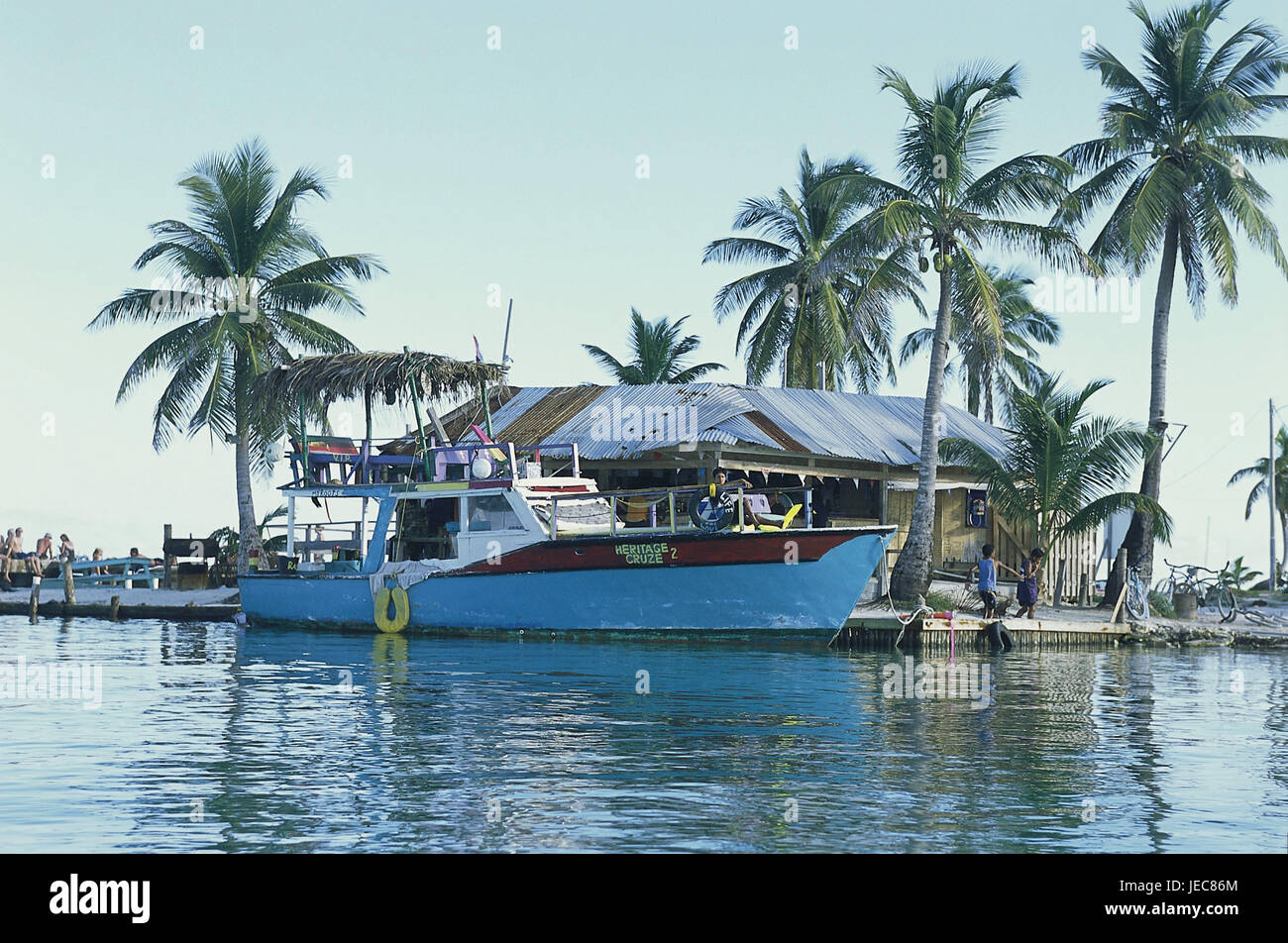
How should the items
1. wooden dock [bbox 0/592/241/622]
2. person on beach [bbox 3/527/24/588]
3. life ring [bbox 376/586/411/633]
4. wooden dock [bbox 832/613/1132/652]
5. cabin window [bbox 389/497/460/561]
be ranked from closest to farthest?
wooden dock [bbox 832/613/1132/652] < life ring [bbox 376/586/411/633] < cabin window [bbox 389/497/460/561] < wooden dock [bbox 0/592/241/622] < person on beach [bbox 3/527/24/588]

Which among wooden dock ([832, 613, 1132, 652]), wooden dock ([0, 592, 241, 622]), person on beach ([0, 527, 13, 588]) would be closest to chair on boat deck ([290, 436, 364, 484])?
wooden dock ([0, 592, 241, 622])

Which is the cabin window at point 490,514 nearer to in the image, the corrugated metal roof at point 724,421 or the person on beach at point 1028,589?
the corrugated metal roof at point 724,421

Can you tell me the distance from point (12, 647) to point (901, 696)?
644 inches

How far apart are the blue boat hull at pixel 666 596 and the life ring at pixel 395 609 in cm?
14

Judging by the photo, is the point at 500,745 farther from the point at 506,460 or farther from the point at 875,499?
the point at 875,499

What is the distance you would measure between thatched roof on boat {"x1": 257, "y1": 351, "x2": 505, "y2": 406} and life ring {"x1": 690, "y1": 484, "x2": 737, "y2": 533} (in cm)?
609

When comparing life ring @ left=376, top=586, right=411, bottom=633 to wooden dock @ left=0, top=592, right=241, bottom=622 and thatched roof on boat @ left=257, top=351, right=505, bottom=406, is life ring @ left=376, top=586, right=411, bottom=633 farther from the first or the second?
wooden dock @ left=0, top=592, right=241, bottom=622

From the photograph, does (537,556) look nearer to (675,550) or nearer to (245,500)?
(675,550)

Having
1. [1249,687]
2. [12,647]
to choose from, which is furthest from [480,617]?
[1249,687]

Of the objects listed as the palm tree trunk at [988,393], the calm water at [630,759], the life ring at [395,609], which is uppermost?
the palm tree trunk at [988,393]

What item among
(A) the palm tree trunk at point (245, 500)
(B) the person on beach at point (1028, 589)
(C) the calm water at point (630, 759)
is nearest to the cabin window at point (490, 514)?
(C) the calm water at point (630, 759)

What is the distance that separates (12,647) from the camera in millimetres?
25797

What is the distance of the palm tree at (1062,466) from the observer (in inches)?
1238

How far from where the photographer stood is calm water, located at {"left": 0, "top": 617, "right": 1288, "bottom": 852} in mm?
9977
